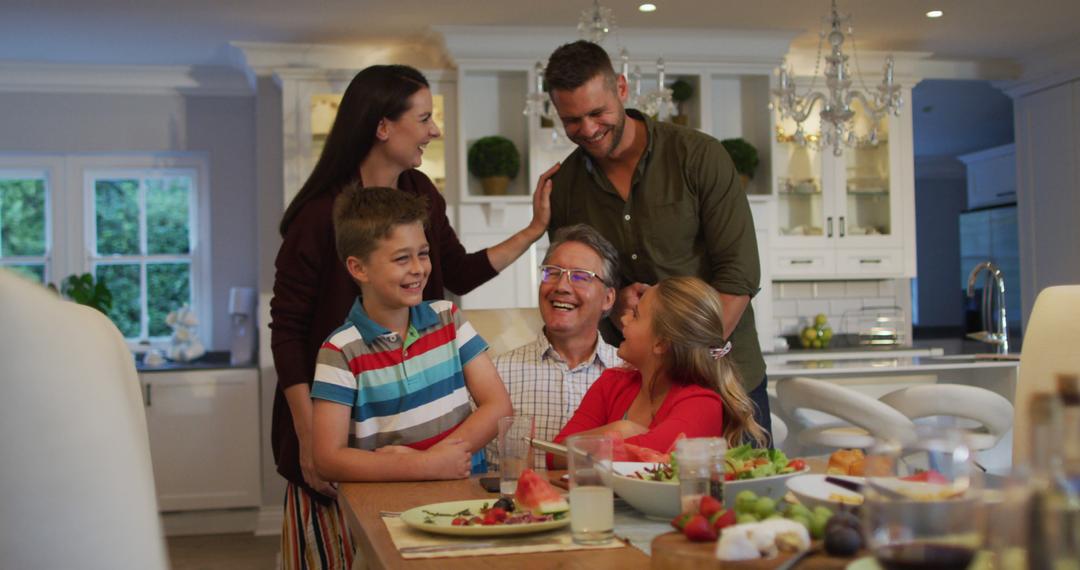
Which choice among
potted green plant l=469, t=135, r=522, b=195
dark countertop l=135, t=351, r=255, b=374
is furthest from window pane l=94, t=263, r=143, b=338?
potted green plant l=469, t=135, r=522, b=195

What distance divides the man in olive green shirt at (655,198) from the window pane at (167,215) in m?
4.32

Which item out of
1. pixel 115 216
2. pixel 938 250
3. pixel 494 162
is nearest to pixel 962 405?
pixel 494 162

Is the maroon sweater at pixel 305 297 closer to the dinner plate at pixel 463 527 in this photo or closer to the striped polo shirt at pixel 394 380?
the striped polo shirt at pixel 394 380

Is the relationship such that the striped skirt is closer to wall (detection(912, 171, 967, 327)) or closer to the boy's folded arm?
the boy's folded arm

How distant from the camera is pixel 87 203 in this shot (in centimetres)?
623

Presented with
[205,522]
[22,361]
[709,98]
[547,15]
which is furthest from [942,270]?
[22,361]

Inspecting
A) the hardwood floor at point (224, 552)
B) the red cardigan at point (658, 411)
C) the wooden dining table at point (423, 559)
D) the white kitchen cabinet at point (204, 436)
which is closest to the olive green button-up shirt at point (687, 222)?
the red cardigan at point (658, 411)

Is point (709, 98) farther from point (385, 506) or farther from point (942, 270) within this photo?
point (942, 270)

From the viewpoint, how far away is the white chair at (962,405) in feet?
10.3

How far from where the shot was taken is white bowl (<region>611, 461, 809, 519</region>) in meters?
1.34

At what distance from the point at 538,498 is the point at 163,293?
537cm

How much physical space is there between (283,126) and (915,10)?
306 cm

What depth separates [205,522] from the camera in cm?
569

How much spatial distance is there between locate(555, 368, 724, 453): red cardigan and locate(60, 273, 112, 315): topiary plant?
4.02 metres
